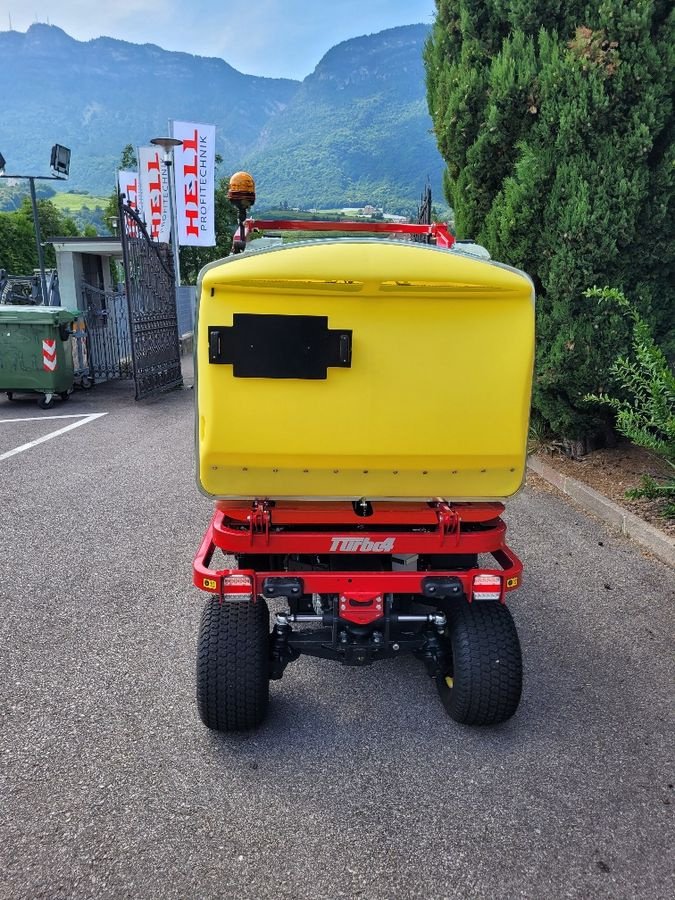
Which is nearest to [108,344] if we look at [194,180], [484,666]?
[194,180]

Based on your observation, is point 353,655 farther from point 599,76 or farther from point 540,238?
point 599,76

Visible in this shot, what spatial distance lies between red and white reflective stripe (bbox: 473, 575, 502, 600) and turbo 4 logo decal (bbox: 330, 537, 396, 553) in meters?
0.42

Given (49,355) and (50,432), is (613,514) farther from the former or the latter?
(49,355)

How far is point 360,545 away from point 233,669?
0.80 m

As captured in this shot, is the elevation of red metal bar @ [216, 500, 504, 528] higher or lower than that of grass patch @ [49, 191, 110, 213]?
lower

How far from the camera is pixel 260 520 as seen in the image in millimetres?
2705

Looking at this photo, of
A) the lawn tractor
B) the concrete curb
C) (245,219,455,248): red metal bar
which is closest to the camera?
the lawn tractor

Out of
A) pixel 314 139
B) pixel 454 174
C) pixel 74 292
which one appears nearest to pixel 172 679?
pixel 454 174

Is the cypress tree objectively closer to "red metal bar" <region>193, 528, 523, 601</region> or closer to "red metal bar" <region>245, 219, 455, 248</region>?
"red metal bar" <region>245, 219, 455, 248</region>

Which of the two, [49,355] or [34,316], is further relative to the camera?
[49,355]

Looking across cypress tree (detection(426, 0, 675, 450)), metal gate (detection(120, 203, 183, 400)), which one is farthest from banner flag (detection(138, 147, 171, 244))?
cypress tree (detection(426, 0, 675, 450))

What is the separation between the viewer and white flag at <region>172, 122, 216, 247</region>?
17.4 meters

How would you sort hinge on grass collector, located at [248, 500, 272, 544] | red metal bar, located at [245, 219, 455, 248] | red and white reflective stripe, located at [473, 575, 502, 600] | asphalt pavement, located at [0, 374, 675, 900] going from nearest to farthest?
asphalt pavement, located at [0, 374, 675, 900] < hinge on grass collector, located at [248, 500, 272, 544] < red and white reflective stripe, located at [473, 575, 502, 600] < red metal bar, located at [245, 219, 455, 248]

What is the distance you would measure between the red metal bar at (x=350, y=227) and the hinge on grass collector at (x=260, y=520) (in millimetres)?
2289
